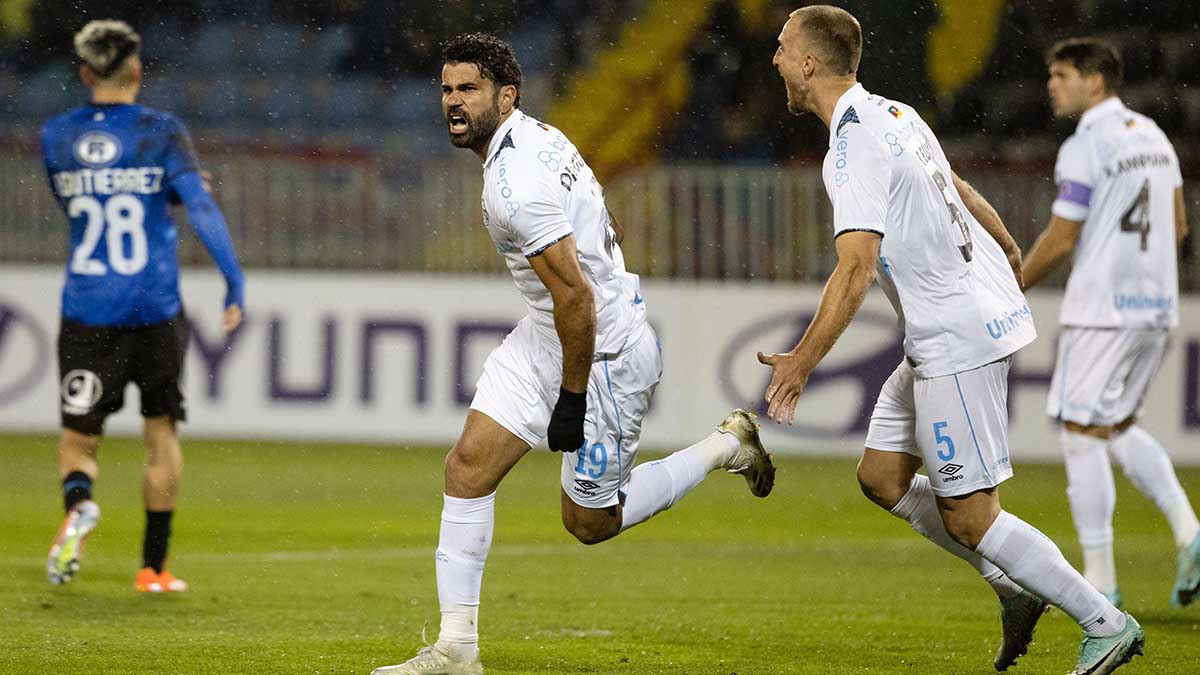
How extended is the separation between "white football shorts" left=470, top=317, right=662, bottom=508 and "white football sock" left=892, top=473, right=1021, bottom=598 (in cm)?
86

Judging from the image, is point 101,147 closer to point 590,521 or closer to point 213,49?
point 590,521

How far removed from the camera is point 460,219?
40.5ft

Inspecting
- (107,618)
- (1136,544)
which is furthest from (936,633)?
(1136,544)

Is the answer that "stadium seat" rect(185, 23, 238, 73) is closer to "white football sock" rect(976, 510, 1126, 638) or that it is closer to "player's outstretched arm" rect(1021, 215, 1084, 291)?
"player's outstretched arm" rect(1021, 215, 1084, 291)

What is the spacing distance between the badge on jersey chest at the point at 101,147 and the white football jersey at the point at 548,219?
2379 mm

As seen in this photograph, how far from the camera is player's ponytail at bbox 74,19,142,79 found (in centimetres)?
673

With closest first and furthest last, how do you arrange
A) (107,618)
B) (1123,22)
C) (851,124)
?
(851,124)
(107,618)
(1123,22)

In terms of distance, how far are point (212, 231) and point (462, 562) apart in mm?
2337

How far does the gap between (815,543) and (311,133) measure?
284 inches

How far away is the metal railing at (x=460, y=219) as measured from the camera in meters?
12.1

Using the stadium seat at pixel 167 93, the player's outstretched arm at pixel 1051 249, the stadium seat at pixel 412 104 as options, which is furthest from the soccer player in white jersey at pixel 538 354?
the stadium seat at pixel 167 93

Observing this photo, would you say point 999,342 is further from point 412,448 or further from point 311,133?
point 311,133

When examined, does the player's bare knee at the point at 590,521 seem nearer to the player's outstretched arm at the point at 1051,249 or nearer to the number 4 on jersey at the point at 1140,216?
the player's outstretched arm at the point at 1051,249

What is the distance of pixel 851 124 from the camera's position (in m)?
4.76
